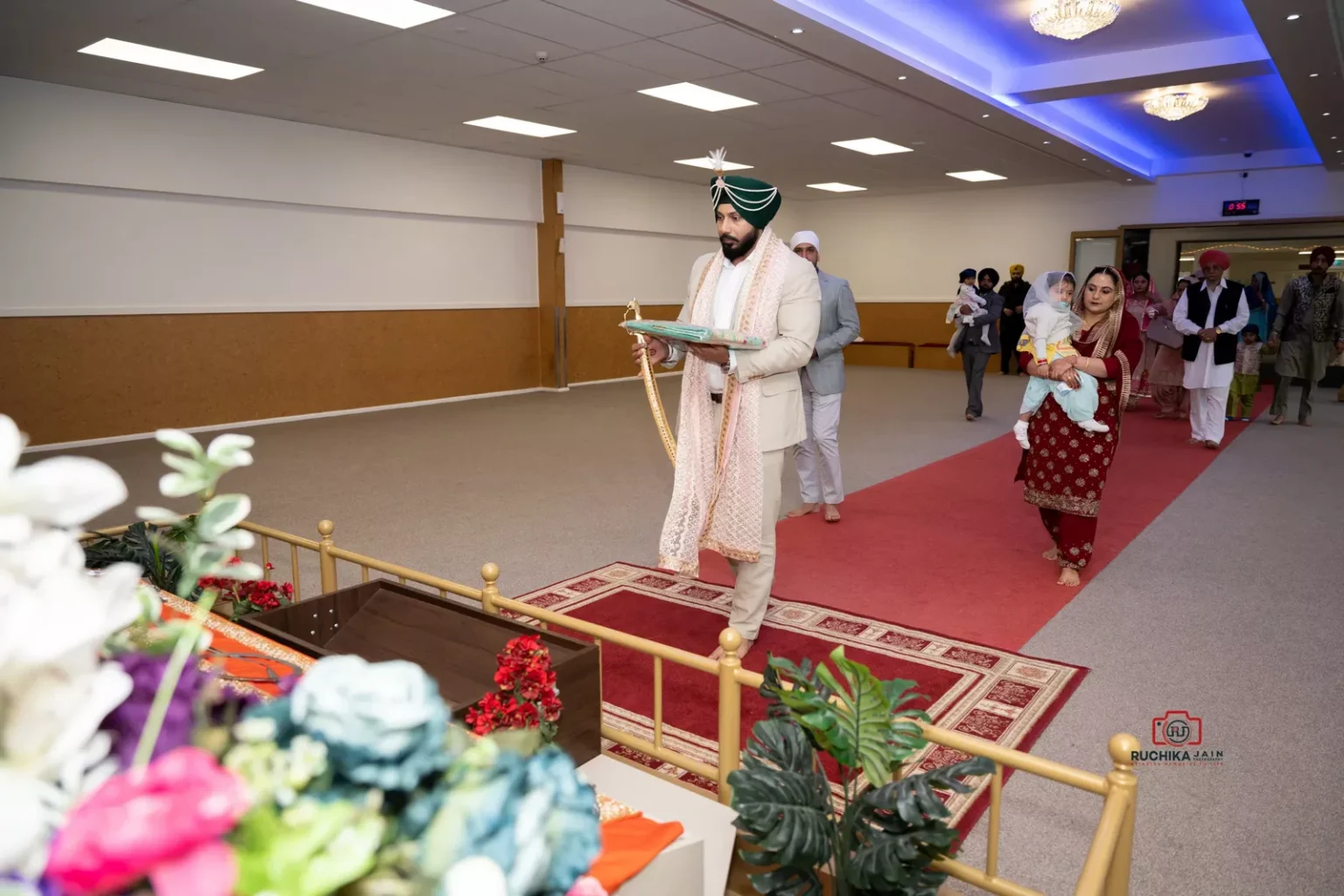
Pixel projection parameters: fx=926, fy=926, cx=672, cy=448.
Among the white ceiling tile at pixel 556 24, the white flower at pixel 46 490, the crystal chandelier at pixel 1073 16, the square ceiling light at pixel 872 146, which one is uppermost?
the crystal chandelier at pixel 1073 16

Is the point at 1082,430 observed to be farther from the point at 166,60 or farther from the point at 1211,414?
the point at 166,60

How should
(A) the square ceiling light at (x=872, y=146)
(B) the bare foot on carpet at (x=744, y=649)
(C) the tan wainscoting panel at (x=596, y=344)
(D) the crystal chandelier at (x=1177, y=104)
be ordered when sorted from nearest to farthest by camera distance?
(B) the bare foot on carpet at (x=744, y=649), (D) the crystal chandelier at (x=1177, y=104), (A) the square ceiling light at (x=872, y=146), (C) the tan wainscoting panel at (x=596, y=344)

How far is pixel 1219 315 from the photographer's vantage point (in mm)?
7410

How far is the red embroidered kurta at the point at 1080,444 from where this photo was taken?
3.92 meters

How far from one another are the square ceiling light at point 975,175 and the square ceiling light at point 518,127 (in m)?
5.92

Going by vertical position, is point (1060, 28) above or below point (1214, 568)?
above

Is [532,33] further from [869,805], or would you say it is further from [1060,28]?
[869,805]

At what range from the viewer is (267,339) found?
8961mm

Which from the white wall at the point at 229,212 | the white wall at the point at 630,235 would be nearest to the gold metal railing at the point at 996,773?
the white wall at the point at 229,212

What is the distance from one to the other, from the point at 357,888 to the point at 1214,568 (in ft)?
15.5

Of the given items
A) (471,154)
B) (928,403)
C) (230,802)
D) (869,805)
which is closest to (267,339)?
(471,154)

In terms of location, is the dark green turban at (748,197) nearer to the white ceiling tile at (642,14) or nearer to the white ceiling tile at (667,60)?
the white ceiling tile at (642,14)

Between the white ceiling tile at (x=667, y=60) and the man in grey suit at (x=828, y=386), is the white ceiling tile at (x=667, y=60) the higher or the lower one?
the higher one

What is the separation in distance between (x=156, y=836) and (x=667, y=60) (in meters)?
6.90
